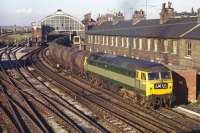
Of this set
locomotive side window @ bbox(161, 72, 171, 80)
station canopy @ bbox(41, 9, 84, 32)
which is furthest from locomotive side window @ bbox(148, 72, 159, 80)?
station canopy @ bbox(41, 9, 84, 32)

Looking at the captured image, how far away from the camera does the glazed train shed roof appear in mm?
39281

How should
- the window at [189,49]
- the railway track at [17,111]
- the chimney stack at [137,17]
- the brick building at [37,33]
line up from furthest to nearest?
the brick building at [37,33], the chimney stack at [137,17], the window at [189,49], the railway track at [17,111]

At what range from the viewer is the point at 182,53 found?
122 feet

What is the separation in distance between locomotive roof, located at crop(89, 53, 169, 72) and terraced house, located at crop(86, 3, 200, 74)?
8228 millimetres

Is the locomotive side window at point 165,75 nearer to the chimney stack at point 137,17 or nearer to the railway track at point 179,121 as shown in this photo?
the railway track at point 179,121

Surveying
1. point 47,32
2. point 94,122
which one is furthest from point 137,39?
point 47,32

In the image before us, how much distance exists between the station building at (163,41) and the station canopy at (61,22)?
45.4 meters

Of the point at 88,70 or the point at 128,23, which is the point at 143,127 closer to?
the point at 88,70

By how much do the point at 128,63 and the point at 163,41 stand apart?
14.0m

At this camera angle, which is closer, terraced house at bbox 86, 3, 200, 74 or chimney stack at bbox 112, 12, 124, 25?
terraced house at bbox 86, 3, 200, 74

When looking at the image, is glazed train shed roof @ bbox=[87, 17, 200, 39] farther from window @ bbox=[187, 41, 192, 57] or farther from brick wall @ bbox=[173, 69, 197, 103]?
brick wall @ bbox=[173, 69, 197, 103]

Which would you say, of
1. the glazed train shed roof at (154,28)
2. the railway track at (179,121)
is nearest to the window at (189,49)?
the glazed train shed roof at (154,28)

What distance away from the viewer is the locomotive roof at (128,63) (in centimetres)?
2586

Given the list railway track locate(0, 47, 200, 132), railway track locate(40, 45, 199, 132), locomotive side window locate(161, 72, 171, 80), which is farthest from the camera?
locomotive side window locate(161, 72, 171, 80)
